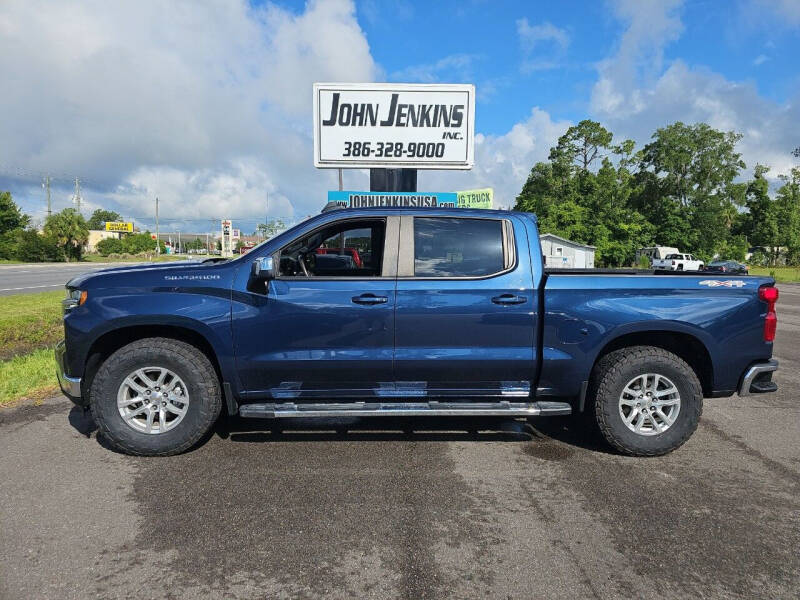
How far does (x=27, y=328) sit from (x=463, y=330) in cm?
827

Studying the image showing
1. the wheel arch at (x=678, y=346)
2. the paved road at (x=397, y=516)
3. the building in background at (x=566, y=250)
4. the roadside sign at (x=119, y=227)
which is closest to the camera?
the paved road at (x=397, y=516)

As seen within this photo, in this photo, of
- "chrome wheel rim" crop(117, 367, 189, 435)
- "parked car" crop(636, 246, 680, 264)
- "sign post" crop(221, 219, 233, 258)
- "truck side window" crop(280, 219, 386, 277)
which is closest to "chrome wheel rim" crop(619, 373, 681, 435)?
"truck side window" crop(280, 219, 386, 277)

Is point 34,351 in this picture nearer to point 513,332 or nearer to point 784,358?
point 513,332

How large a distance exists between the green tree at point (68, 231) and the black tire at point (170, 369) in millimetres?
54194

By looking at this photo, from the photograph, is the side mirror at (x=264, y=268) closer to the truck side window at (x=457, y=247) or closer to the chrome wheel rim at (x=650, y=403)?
the truck side window at (x=457, y=247)

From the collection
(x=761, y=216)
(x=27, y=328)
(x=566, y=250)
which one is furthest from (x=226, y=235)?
(x=761, y=216)

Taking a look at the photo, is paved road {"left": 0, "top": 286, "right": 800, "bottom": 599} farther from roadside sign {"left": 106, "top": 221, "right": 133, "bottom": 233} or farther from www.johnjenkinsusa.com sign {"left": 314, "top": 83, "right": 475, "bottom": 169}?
roadside sign {"left": 106, "top": 221, "right": 133, "bottom": 233}

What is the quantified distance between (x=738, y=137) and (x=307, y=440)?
6820 centimetres

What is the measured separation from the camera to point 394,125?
12203 millimetres

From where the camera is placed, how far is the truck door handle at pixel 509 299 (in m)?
3.99

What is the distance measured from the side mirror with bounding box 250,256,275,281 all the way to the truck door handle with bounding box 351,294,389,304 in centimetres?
64

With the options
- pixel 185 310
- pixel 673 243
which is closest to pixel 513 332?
pixel 185 310

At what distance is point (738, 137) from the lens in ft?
188

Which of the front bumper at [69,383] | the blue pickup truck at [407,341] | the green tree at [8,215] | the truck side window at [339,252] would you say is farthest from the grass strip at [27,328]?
the green tree at [8,215]
